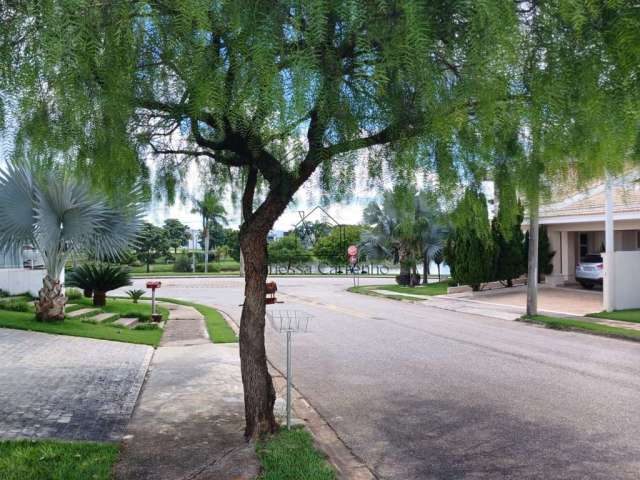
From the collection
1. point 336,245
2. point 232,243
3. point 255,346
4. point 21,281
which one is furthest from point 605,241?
point 232,243

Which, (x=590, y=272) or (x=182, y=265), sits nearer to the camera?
(x=590, y=272)

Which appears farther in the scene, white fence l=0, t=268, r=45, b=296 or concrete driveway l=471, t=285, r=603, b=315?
concrete driveway l=471, t=285, r=603, b=315

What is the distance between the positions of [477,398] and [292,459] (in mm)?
3928

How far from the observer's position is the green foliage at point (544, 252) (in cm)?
2970

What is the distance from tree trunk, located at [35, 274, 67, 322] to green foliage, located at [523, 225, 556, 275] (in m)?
22.1

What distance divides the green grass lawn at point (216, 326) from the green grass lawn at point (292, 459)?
7.94 meters

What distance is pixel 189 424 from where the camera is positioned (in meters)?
7.04

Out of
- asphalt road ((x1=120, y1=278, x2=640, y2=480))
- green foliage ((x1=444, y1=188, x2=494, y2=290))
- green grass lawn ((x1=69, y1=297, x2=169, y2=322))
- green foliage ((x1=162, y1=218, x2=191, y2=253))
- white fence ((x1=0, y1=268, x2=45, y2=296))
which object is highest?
green foliage ((x1=162, y1=218, x2=191, y2=253))

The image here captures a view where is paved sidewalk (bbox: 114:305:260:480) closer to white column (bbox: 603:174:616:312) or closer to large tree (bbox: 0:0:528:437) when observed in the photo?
large tree (bbox: 0:0:528:437)

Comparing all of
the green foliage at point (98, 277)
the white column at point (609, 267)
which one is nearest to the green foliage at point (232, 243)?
the green foliage at point (98, 277)

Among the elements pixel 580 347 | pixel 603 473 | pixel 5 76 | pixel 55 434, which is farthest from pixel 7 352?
pixel 580 347

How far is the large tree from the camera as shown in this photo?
3.61m

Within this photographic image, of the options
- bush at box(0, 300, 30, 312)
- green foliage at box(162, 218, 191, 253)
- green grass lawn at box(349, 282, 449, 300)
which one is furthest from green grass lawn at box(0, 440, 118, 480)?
green foliage at box(162, 218, 191, 253)

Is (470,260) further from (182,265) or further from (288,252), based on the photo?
(182,265)
